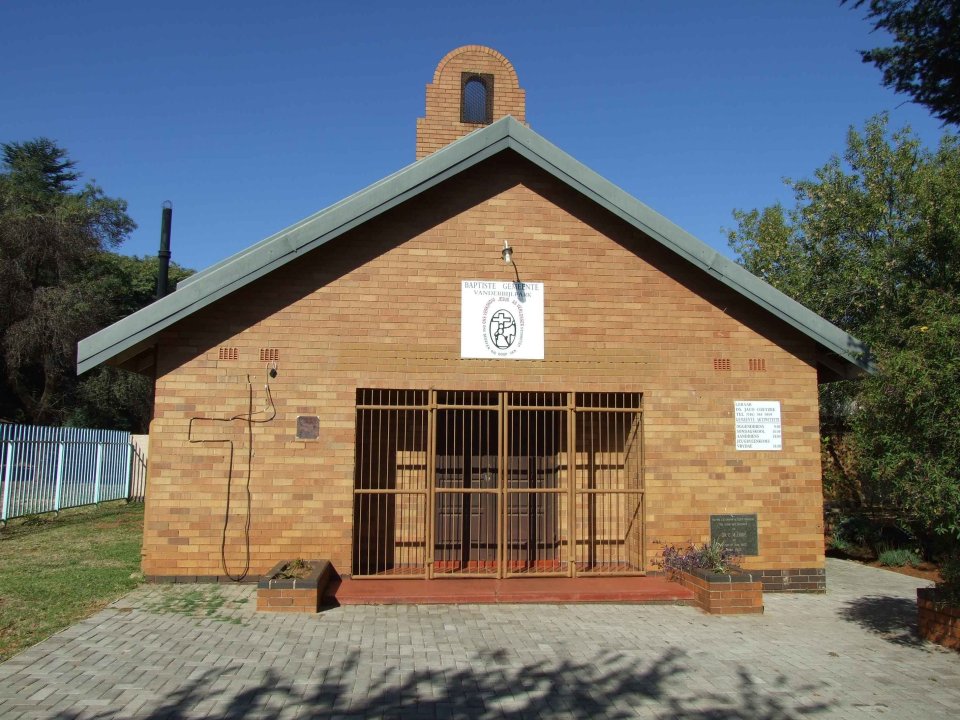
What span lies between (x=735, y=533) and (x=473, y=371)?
12.8 feet

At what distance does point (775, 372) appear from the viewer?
33.6 ft

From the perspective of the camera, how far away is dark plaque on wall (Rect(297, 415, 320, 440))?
950 cm

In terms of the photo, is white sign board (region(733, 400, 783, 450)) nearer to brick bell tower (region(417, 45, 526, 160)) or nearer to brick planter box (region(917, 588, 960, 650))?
brick planter box (region(917, 588, 960, 650))

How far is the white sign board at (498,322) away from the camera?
988 cm

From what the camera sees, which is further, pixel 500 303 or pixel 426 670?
pixel 500 303

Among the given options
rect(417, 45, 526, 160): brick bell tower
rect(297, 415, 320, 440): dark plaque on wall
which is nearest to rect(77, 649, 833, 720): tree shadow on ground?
rect(297, 415, 320, 440): dark plaque on wall

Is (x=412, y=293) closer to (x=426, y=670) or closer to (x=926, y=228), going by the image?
(x=426, y=670)

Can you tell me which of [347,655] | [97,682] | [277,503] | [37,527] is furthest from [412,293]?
[37,527]

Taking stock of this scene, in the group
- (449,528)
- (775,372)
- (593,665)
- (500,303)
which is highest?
(500,303)

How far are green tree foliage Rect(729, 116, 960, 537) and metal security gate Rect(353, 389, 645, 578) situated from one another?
3105 mm

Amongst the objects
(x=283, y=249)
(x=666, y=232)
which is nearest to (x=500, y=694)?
(x=283, y=249)

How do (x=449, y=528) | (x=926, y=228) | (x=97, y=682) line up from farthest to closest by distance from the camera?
(x=449, y=528) → (x=926, y=228) → (x=97, y=682)

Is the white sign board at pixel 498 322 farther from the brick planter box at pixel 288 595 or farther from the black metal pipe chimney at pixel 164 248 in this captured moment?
the black metal pipe chimney at pixel 164 248

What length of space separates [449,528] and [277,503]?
8.51ft
